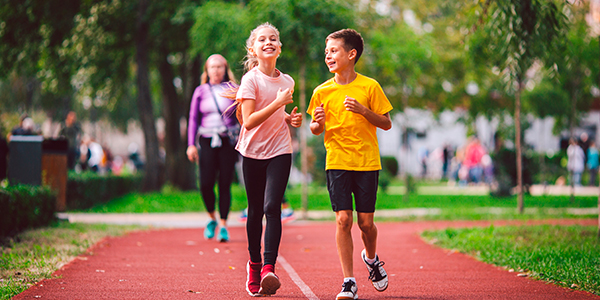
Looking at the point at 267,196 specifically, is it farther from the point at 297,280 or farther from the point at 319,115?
the point at 297,280

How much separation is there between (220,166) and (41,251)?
2.10m

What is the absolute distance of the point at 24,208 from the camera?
760 cm

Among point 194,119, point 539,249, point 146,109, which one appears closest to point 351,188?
point 539,249

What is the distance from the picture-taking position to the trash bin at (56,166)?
11023 millimetres

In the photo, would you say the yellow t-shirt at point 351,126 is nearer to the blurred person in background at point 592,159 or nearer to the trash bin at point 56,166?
the trash bin at point 56,166

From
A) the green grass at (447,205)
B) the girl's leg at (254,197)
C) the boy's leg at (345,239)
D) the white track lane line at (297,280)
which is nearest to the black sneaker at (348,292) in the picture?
the boy's leg at (345,239)

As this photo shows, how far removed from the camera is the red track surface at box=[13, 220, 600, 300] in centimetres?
460

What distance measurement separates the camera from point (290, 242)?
7910 millimetres

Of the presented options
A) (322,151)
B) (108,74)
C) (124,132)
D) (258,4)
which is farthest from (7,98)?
(258,4)

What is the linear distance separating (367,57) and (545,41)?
1053 cm

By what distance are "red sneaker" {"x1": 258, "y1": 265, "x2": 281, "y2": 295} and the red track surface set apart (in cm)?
16

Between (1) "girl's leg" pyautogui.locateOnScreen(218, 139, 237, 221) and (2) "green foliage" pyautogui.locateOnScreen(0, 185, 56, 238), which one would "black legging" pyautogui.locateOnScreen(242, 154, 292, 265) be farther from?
(2) "green foliage" pyautogui.locateOnScreen(0, 185, 56, 238)

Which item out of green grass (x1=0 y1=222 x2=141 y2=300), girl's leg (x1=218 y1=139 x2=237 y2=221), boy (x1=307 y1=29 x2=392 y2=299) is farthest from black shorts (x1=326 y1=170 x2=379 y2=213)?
girl's leg (x1=218 y1=139 x2=237 y2=221)

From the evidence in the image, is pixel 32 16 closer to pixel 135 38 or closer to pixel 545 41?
pixel 135 38
